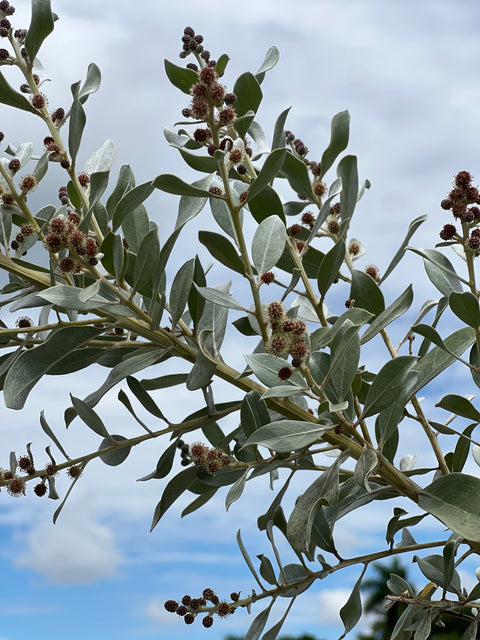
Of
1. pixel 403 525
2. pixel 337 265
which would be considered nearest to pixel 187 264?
pixel 337 265

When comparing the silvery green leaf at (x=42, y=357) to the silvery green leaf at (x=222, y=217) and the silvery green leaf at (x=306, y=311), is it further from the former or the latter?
the silvery green leaf at (x=306, y=311)

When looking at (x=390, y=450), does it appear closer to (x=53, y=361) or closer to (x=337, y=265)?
(x=337, y=265)

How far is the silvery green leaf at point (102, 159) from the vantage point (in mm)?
2010

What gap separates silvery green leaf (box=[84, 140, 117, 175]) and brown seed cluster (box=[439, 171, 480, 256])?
2.82 ft

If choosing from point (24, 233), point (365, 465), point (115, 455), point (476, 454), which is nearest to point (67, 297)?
point (24, 233)

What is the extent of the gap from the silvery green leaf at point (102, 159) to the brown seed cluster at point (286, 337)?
722mm

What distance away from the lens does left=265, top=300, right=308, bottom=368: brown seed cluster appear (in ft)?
5.03

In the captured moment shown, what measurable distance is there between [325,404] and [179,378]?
0.59m

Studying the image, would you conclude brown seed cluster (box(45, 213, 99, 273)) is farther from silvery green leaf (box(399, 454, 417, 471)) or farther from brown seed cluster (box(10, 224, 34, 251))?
silvery green leaf (box(399, 454, 417, 471))

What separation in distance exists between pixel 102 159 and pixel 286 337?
2.61ft

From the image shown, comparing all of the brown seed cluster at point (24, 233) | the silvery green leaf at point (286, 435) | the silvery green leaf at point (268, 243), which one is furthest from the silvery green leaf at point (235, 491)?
the brown seed cluster at point (24, 233)

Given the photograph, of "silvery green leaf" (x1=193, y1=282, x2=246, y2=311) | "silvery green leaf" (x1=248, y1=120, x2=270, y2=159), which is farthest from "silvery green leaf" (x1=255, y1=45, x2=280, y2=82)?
"silvery green leaf" (x1=193, y1=282, x2=246, y2=311)

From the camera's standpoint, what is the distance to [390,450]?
1.94 metres

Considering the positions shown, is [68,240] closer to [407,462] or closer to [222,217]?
[222,217]
